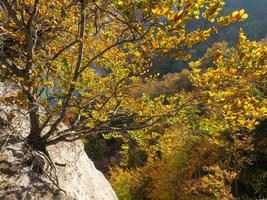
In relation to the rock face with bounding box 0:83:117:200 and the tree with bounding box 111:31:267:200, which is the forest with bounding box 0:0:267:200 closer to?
the tree with bounding box 111:31:267:200

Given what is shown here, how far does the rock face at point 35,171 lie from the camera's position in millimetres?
8914

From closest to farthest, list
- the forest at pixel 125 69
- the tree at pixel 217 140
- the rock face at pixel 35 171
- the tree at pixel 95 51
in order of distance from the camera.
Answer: the tree at pixel 95 51, the forest at pixel 125 69, the tree at pixel 217 140, the rock face at pixel 35 171

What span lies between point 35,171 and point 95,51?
3.41 meters

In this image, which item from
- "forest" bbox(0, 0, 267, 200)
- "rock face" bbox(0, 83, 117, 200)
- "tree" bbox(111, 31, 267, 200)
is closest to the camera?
"forest" bbox(0, 0, 267, 200)

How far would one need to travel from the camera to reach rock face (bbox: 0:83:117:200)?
8.91m

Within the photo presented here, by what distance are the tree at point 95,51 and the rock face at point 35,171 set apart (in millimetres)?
437

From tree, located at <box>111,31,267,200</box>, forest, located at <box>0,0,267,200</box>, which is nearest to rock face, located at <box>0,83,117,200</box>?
forest, located at <box>0,0,267,200</box>

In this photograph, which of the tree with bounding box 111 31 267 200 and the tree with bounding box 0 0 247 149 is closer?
the tree with bounding box 0 0 247 149

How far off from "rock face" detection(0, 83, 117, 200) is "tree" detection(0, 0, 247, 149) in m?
0.44

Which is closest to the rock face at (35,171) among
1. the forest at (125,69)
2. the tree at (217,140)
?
the forest at (125,69)

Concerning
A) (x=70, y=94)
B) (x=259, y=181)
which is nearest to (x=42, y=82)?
(x=70, y=94)

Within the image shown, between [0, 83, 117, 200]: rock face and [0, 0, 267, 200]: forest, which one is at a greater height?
[0, 0, 267, 200]: forest

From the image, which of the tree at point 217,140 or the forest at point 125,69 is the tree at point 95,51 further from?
the tree at point 217,140

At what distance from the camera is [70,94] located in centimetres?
841
